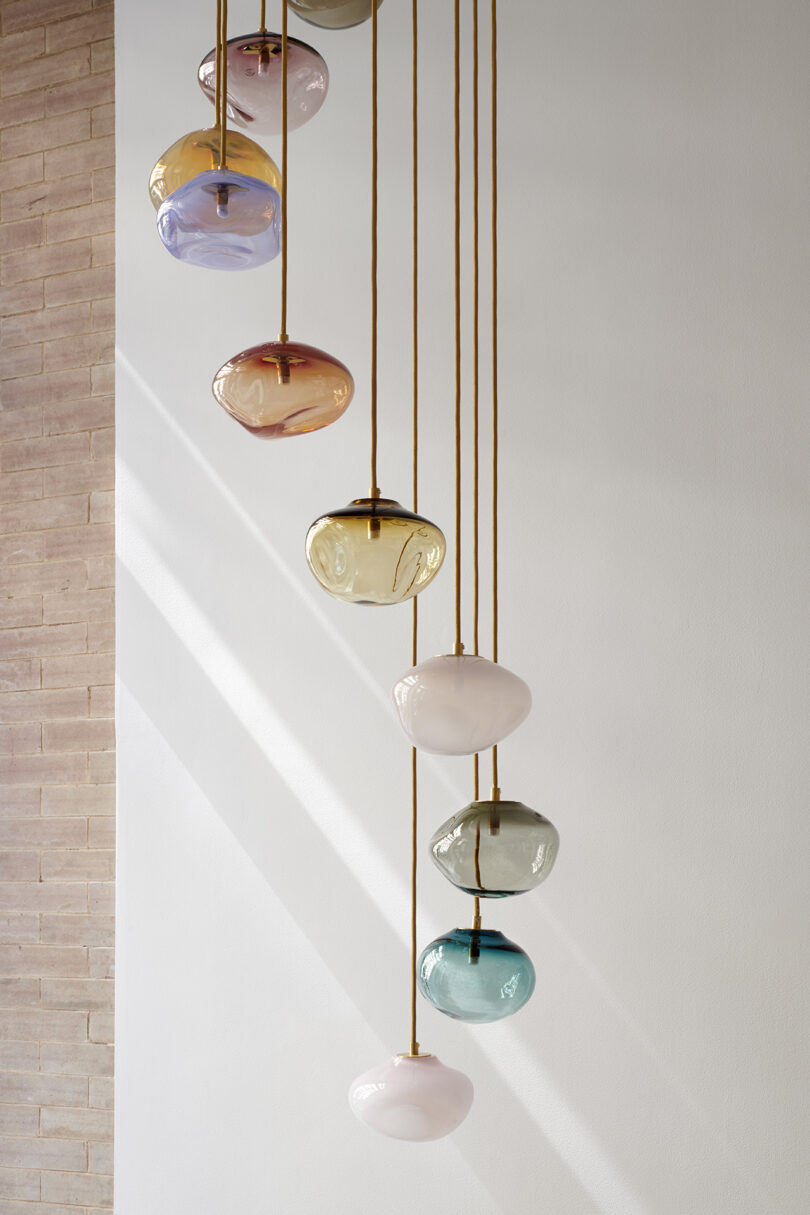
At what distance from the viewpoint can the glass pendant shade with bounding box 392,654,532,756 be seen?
40.0 inches

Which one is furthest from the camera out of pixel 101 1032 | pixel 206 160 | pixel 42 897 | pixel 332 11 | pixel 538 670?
pixel 42 897

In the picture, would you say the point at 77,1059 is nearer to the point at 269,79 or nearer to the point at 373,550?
the point at 373,550

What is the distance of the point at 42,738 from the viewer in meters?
2.77

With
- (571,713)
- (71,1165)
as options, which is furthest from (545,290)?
(71,1165)

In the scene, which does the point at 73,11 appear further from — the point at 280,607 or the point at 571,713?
the point at 571,713

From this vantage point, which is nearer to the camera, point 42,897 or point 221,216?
point 221,216

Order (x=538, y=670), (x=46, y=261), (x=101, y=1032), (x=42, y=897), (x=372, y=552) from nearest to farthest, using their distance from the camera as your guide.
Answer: (x=372, y=552) < (x=538, y=670) < (x=101, y=1032) < (x=42, y=897) < (x=46, y=261)

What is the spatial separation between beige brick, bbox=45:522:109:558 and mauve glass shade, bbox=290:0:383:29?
1641mm

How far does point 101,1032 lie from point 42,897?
1.08ft

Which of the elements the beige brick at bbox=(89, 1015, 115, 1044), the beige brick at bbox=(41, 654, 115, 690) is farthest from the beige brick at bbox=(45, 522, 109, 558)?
the beige brick at bbox=(89, 1015, 115, 1044)

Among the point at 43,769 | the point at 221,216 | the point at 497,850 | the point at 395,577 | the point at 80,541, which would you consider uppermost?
the point at 80,541

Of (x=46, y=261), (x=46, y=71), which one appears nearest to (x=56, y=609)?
(x=46, y=261)

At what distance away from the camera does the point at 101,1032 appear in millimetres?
2621

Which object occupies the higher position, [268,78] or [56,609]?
[56,609]
